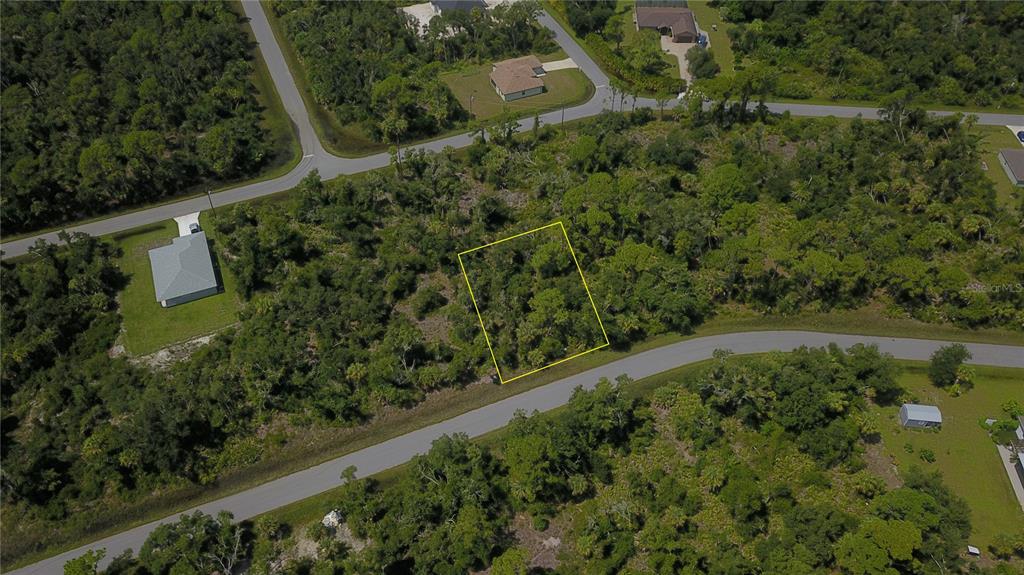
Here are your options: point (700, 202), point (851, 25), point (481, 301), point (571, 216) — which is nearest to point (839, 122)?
point (851, 25)

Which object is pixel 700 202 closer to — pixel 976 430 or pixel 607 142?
pixel 607 142

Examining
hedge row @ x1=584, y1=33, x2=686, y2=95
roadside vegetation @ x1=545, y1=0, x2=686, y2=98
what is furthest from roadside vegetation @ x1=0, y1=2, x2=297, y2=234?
roadside vegetation @ x1=545, y1=0, x2=686, y2=98

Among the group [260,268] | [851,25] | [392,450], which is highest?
[851,25]

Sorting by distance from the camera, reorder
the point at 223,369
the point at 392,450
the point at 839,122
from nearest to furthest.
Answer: the point at 392,450 → the point at 223,369 → the point at 839,122

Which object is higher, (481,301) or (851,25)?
(851,25)

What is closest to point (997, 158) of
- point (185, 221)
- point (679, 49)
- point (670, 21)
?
point (679, 49)

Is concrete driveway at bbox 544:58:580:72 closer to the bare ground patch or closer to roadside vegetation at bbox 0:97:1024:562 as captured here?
roadside vegetation at bbox 0:97:1024:562

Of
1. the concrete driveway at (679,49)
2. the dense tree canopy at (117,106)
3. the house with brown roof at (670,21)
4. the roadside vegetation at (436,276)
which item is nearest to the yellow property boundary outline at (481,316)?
the roadside vegetation at (436,276)
